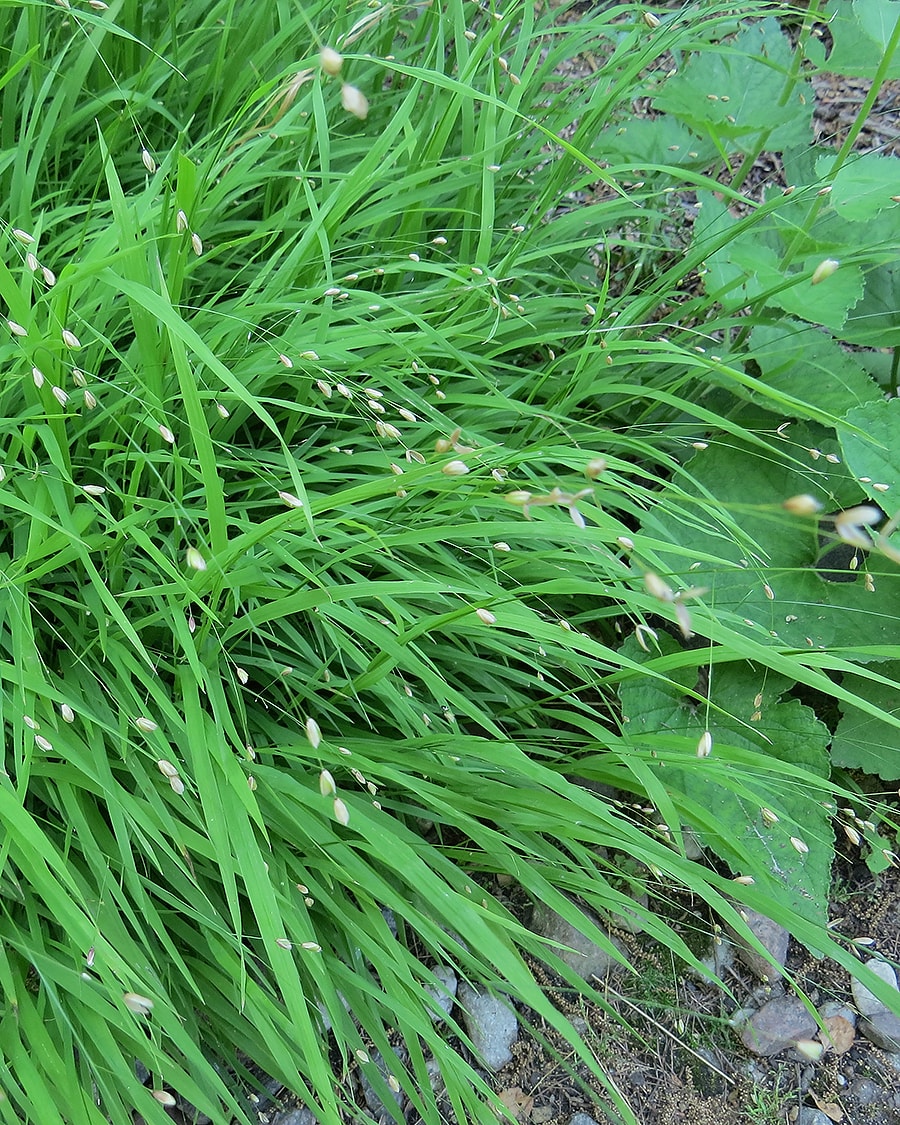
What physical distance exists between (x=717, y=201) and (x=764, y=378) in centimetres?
42

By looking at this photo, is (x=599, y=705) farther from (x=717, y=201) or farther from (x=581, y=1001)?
(x=717, y=201)

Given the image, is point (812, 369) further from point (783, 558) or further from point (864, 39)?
point (864, 39)

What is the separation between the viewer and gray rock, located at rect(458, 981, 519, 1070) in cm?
137

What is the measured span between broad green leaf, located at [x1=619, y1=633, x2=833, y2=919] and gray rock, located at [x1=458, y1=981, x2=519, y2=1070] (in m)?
0.46

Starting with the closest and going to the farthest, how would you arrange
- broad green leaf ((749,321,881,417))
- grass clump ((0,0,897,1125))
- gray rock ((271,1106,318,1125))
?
grass clump ((0,0,897,1125))
gray rock ((271,1106,318,1125))
broad green leaf ((749,321,881,417))

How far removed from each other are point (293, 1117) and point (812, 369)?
1602 millimetres

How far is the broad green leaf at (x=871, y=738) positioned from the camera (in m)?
1.49

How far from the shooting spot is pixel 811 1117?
1370mm

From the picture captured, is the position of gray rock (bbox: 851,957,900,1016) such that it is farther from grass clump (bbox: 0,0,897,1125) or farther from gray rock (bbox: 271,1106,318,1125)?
gray rock (bbox: 271,1106,318,1125)

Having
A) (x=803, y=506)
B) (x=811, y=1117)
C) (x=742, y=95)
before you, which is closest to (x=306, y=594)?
(x=803, y=506)

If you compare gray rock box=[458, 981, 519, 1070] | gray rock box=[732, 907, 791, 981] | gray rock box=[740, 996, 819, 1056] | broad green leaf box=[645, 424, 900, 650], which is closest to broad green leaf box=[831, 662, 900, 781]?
broad green leaf box=[645, 424, 900, 650]

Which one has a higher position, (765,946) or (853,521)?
(853,521)

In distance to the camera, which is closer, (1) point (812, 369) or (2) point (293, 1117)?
(2) point (293, 1117)

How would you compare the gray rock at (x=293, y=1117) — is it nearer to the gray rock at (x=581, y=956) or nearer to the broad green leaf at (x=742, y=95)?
the gray rock at (x=581, y=956)
